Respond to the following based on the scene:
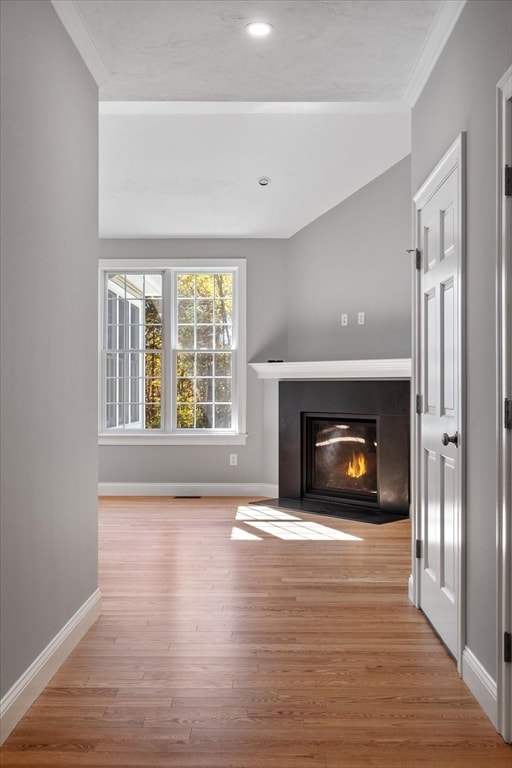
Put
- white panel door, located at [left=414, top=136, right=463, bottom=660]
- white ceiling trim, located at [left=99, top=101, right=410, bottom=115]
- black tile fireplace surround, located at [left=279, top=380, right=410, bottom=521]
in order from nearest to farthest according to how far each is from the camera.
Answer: white panel door, located at [left=414, top=136, right=463, bottom=660] → white ceiling trim, located at [left=99, top=101, right=410, bottom=115] → black tile fireplace surround, located at [left=279, top=380, right=410, bottom=521]

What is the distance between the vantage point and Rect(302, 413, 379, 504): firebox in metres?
6.02

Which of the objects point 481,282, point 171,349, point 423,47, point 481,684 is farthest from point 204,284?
point 481,684

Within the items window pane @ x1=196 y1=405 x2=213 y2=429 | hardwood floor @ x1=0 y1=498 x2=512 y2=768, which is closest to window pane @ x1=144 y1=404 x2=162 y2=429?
window pane @ x1=196 y1=405 x2=213 y2=429

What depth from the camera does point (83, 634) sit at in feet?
9.72

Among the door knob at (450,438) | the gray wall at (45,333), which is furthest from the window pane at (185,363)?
the door knob at (450,438)

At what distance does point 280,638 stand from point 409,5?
9.13 ft

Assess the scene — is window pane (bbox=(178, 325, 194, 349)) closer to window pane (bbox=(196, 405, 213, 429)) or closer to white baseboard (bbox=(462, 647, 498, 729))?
window pane (bbox=(196, 405, 213, 429))

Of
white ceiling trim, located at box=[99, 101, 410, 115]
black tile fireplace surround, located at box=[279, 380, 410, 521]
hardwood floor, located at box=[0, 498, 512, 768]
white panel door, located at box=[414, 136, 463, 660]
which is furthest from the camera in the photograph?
black tile fireplace surround, located at box=[279, 380, 410, 521]

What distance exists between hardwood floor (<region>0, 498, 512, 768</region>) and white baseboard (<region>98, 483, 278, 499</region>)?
2330 mm

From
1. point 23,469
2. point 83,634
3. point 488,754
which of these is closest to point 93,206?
point 23,469

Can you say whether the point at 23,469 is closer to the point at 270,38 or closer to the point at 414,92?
the point at 270,38

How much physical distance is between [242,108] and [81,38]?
188cm

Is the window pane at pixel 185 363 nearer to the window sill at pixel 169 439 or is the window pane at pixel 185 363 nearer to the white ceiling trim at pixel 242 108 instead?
the window sill at pixel 169 439

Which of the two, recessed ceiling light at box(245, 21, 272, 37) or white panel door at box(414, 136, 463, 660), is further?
recessed ceiling light at box(245, 21, 272, 37)
